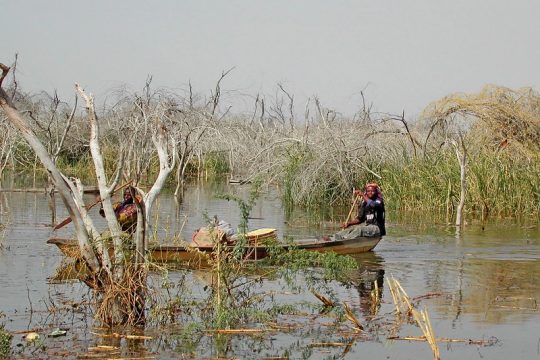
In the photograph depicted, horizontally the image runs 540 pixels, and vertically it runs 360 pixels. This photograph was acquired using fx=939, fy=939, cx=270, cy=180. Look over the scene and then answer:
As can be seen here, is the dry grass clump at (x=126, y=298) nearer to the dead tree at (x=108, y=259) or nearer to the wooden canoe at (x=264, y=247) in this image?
the dead tree at (x=108, y=259)

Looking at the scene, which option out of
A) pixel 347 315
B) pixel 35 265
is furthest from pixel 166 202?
pixel 347 315

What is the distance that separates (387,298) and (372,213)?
4.30m

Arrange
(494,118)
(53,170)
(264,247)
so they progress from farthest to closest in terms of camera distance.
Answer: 1. (494,118)
2. (264,247)
3. (53,170)

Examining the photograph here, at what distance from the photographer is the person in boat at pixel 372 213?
1598cm

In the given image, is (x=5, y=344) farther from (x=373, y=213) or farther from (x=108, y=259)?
(x=373, y=213)

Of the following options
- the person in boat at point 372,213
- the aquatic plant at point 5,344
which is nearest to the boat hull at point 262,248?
the person in boat at point 372,213

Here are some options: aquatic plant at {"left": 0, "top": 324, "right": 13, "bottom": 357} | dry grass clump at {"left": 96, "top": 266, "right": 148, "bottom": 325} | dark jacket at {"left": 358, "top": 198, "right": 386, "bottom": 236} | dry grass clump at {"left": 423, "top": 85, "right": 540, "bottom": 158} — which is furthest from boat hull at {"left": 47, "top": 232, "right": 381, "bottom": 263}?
dry grass clump at {"left": 423, "top": 85, "right": 540, "bottom": 158}

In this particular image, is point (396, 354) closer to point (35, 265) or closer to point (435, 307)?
point (435, 307)

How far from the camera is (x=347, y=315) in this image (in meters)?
9.95

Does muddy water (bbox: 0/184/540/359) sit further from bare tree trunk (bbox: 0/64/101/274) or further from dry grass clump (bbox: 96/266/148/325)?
bare tree trunk (bbox: 0/64/101/274)

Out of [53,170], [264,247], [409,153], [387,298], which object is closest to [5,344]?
[53,170]

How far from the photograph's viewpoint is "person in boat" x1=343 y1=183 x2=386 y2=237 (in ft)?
52.4

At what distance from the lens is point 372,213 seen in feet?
53.0

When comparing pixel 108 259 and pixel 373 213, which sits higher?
pixel 373 213
